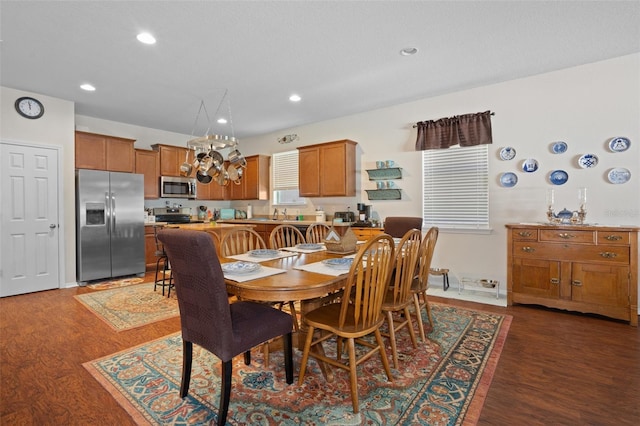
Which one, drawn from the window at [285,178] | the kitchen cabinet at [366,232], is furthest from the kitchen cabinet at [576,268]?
the window at [285,178]

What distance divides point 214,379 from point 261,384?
34 centimetres

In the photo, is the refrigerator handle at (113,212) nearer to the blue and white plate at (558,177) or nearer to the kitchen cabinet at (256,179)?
the kitchen cabinet at (256,179)

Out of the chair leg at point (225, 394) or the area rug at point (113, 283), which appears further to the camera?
the area rug at point (113, 283)

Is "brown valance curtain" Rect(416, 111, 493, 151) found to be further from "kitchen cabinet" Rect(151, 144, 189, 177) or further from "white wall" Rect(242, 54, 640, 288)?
"kitchen cabinet" Rect(151, 144, 189, 177)

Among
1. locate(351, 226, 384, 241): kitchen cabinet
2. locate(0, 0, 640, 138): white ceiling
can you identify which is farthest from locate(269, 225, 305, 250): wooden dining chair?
locate(0, 0, 640, 138): white ceiling

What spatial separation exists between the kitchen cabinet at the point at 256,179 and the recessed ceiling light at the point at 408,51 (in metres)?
4.06

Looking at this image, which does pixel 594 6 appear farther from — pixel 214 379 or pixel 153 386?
pixel 153 386

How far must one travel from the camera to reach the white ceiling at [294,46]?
2.57 metres

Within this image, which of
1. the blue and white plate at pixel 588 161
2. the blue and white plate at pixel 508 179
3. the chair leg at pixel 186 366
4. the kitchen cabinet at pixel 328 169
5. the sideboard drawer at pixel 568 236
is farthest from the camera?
the kitchen cabinet at pixel 328 169

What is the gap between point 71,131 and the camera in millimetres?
4707

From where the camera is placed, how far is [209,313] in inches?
65.4

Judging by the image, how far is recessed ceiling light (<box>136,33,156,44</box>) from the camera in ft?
9.57

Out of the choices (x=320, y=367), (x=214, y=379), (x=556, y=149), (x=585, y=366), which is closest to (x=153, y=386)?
(x=214, y=379)

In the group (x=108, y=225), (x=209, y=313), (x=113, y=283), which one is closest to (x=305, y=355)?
Result: (x=209, y=313)
